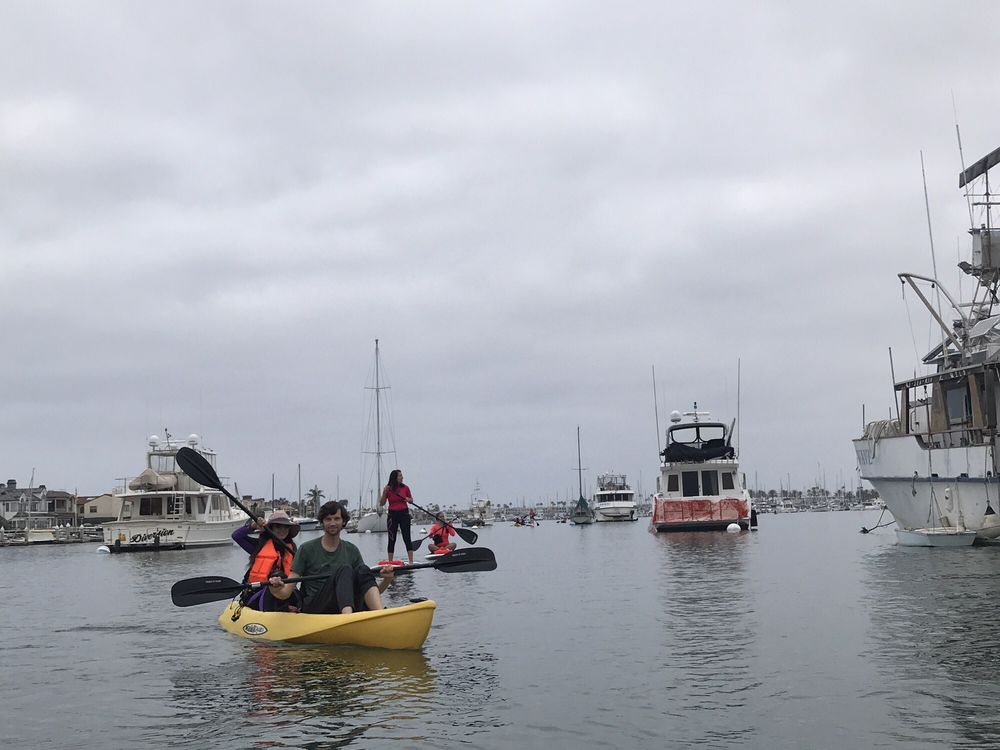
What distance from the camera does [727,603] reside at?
51.4 feet

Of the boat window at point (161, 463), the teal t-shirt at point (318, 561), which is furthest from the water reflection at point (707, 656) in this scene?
the boat window at point (161, 463)

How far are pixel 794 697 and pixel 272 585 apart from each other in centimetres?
617

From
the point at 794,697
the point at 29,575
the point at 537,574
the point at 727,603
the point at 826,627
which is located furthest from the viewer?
the point at 29,575

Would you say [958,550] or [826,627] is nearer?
[826,627]

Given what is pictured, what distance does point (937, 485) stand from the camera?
31.5 m

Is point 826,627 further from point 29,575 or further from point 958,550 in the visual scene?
point 29,575

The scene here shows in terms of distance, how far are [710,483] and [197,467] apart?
38.7m

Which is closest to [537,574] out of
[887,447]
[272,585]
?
[272,585]

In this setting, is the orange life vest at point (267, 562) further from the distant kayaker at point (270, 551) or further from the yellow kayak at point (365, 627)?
the yellow kayak at point (365, 627)

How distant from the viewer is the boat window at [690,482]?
A: 50094 mm

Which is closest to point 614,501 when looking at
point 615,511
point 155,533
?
point 615,511

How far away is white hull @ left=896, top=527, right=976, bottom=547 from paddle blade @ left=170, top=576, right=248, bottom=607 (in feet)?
77.6

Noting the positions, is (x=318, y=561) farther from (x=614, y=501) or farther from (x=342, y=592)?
(x=614, y=501)

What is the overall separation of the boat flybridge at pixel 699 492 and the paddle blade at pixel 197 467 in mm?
37007
